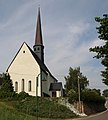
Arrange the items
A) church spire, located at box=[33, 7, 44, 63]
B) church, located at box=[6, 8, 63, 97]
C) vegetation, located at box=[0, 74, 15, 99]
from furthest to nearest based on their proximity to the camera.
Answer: church spire, located at box=[33, 7, 44, 63] → church, located at box=[6, 8, 63, 97] → vegetation, located at box=[0, 74, 15, 99]

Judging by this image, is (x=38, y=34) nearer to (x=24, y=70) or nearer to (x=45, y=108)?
(x=24, y=70)

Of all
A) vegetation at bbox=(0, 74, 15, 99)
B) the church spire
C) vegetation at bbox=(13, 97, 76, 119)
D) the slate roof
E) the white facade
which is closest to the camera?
vegetation at bbox=(13, 97, 76, 119)

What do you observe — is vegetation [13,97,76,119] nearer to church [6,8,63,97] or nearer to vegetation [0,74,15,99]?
vegetation [0,74,15,99]

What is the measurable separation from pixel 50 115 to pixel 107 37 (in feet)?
94.2

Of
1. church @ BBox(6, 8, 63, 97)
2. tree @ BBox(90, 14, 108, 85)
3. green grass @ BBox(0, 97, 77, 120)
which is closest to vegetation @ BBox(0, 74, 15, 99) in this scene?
green grass @ BBox(0, 97, 77, 120)

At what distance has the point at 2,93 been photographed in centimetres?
4359

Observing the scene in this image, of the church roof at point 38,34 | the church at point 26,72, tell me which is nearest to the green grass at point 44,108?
the church at point 26,72

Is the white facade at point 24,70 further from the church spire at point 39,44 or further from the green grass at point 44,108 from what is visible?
the green grass at point 44,108

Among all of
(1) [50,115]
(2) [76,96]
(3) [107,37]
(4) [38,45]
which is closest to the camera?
(3) [107,37]

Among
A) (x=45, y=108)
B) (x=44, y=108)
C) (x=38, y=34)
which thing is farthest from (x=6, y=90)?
(x=38, y=34)

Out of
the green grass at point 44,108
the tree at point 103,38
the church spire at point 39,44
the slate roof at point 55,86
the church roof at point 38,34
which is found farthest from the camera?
the slate roof at point 55,86

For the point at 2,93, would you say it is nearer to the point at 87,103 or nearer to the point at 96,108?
the point at 87,103

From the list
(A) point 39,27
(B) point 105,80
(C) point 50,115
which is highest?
(A) point 39,27

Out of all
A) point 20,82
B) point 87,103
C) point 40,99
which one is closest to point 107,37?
point 40,99
